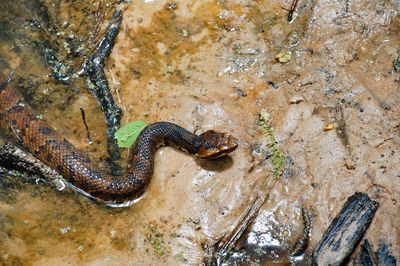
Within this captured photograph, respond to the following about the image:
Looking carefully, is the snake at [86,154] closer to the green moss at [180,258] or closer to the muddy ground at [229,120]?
the muddy ground at [229,120]

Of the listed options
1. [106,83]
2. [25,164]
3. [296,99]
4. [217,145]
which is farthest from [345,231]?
[25,164]

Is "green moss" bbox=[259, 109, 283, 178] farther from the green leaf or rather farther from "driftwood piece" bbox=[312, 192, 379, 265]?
the green leaf

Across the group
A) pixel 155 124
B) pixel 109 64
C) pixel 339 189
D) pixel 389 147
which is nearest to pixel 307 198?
pixel 339 189

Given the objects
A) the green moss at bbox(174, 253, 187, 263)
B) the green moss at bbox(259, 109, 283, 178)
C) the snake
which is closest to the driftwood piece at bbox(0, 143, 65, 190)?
the snake

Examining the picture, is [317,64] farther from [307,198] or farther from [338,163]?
[307,198]

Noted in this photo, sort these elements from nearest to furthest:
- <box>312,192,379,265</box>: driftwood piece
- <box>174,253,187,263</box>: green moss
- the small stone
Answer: <box>312,192,379,265</box>: driftwood piece → <box>174,253,187,263</box>: green moss → the small stone

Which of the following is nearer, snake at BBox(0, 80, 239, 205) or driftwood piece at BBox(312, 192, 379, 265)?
driftwood piece at BBox(312, 192, 379, 265)
